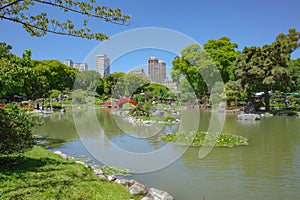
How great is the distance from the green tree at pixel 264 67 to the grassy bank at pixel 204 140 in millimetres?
12107

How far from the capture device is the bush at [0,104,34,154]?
16.3 ft

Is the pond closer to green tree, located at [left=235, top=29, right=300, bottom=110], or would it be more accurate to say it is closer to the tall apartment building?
green tree, located at [left=235, top=29, right=300, bottom=110]

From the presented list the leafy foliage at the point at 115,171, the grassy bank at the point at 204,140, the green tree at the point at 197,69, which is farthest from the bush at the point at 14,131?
the green tree at the point at 197,69

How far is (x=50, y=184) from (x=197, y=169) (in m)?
3.86

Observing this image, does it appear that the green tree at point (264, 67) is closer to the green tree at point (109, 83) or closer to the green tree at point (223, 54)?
the green tree at point (223, 54)

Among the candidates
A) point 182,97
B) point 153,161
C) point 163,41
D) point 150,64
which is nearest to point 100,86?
point 182,97

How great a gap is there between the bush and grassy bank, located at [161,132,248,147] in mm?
5919

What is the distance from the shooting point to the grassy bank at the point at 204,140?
376 inches

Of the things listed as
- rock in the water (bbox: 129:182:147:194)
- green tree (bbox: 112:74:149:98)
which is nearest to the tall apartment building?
green tree (bbox: 112:74:149:98)

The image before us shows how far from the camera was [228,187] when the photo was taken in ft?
18.3

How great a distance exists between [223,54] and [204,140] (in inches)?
894

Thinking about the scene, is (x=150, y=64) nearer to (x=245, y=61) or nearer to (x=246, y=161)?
(x=245, y=61)

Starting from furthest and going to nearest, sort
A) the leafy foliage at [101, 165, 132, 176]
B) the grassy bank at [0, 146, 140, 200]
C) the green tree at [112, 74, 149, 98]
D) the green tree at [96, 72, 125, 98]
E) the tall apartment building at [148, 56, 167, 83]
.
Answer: the green tree at [96, 72, 125, 98], the green tree at [112, 74, 149, 98], the tall apartment building at [148, 56, 167, 83], the leafy foliage at [101, 165, 132, 176], the grassy bank at [0, 146, 140, 200]

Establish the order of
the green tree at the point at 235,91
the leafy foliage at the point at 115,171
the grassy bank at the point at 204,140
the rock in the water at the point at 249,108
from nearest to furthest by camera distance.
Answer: the leafy foliage at the point at 115,171 < the grassy bank at the point at 204,140 < the green tree at the point at 235,91 < the rock in the water at the point at 249,108
